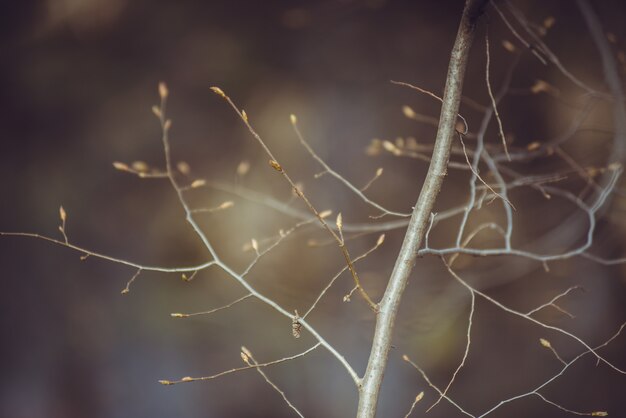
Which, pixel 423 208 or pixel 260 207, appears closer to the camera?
pixel 423 208

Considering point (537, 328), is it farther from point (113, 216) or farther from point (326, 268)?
point (113, 216)

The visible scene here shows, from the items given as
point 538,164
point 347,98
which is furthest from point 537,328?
point 347,98

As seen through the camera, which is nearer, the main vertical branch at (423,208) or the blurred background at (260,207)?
the main vertical branch at (423,208)

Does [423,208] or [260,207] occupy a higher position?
[423,208]

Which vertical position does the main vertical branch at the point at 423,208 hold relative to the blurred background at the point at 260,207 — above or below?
above

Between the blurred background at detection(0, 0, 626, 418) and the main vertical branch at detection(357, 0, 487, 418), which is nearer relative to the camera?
the main vertical branch at detection(357, 0, 487, 418)
